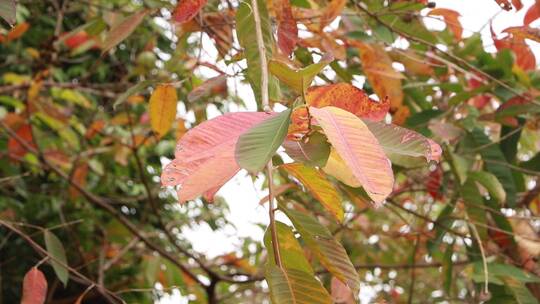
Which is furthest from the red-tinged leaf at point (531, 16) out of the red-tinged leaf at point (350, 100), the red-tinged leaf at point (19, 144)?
the red-tinged leaf at point (19, 144)

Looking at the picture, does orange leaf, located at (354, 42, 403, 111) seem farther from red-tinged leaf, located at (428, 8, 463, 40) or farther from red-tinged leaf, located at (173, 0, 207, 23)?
red-tinged leaf, located at (173, 0, 207, 23)

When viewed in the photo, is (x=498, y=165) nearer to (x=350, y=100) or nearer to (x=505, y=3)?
(x=505, y=3)

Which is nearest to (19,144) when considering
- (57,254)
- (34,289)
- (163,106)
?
(57,254)

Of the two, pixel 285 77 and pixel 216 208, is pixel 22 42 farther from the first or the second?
pixel 285 77

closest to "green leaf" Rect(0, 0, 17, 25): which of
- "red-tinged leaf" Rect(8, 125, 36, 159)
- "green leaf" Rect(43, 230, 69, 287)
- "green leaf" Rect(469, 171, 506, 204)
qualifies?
"green leaf" Rect(43, 230, 69, 287)

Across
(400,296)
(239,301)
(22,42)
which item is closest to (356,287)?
(239,301)
